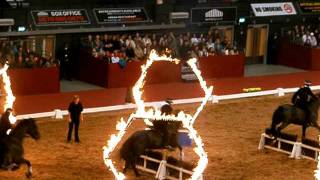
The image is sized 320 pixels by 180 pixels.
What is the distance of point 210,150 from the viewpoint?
22.2m

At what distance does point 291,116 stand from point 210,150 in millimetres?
2536

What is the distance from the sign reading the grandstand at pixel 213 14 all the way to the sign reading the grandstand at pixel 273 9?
155 centimetres

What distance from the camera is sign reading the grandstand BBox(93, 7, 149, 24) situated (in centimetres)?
3444

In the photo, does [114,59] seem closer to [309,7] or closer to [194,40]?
[194,40]

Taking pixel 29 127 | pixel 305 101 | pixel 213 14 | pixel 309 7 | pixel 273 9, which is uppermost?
pixel 309 7

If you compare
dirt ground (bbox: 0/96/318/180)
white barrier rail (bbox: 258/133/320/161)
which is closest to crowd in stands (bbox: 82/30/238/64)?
dirt ground (bbox: 0/96/318/180)

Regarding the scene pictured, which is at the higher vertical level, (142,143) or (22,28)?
(22,28)

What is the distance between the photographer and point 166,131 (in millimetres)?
18984

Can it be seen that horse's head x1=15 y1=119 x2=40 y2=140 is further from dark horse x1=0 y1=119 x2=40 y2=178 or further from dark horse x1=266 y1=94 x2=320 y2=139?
dark horse x1=266 y1=94 x2=320 y2=139

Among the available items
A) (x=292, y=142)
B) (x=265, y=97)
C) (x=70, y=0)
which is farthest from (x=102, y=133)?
(x=70, y=0)

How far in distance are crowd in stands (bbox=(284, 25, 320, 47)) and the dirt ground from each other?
12.2 m

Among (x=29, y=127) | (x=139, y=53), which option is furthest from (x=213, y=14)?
(x=29, y=127)

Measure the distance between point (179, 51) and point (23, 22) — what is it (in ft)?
24.2

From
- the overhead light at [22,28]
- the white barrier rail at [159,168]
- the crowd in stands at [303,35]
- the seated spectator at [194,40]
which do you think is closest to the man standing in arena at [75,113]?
the white barrier rail at [159,168]
